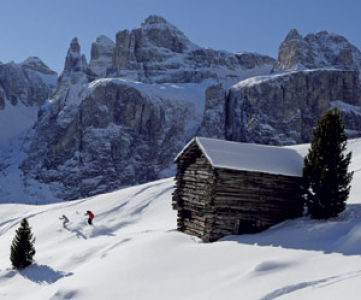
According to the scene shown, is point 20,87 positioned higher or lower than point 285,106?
higher

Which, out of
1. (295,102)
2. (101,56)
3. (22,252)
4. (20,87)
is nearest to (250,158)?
(22,252)

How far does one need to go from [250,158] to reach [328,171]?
3376mm

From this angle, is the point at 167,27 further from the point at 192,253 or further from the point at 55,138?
the point at 192,253

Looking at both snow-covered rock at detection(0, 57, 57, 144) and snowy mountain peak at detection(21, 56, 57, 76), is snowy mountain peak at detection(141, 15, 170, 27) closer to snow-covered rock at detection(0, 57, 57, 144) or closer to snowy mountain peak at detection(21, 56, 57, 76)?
snow-covered rock at detection(0, 57, 57, 144)

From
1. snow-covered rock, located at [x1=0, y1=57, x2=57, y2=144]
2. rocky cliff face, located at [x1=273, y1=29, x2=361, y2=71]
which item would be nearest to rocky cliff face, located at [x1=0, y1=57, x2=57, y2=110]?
snow-covered rock, located at [x1=0, y1=57, x2=57, y2=144]

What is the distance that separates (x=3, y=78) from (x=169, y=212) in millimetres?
144744

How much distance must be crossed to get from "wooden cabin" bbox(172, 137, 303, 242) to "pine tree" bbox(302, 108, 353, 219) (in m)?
1.34

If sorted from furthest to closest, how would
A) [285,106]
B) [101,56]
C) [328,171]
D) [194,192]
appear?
[101,56], [285,106], [194,192], [328,171]

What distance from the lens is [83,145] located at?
97.6 metres

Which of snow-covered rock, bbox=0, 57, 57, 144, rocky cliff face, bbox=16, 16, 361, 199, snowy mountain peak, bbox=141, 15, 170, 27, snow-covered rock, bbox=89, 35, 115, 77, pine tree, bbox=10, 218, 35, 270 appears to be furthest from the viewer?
snow-covered rock, bbox=89, 35, 115, 77

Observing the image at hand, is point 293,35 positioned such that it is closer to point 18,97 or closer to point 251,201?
point 18,97

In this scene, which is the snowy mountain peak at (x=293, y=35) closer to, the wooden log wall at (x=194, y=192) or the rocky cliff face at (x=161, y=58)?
the rocky cliff face at (x=161, y=58)

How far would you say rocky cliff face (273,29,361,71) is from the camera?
407ft

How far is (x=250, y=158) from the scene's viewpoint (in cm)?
1551
